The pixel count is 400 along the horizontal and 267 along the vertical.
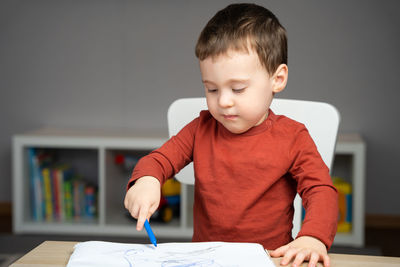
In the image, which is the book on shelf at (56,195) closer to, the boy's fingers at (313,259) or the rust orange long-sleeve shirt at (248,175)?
the rust orange long-sleeve shirt at (248,175)

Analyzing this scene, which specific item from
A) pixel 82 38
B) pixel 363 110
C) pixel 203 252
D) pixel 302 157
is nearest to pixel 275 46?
pixel 302 157

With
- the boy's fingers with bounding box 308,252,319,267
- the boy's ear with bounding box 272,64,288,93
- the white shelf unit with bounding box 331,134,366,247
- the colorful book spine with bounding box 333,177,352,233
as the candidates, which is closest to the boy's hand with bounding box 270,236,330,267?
the boy's fingers with bounding box 308,252,319,267

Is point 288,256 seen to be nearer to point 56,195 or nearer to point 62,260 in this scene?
point 62,260

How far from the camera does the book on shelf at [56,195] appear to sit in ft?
9.00

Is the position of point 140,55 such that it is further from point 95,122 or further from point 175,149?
point 175,149

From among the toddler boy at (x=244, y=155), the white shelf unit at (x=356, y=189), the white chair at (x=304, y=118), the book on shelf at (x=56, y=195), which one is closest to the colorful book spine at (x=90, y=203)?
the book on shelf at (x=56, y=195)

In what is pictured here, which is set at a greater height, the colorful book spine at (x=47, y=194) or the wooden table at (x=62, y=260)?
the wooden table at (x=62, y=260)

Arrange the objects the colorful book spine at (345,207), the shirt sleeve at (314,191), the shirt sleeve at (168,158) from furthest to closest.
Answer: the colorful book spine at (345,207)
the shirt sleeve at (168,158)
the shirt sleeve at (314,191)

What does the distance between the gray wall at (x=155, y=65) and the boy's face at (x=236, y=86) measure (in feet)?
6.53

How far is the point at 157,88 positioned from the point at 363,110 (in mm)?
1230

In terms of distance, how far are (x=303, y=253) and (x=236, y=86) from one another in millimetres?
296

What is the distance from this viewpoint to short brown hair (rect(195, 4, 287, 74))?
809mm

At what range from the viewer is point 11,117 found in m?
3.05

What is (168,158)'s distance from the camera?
3.07 feet
